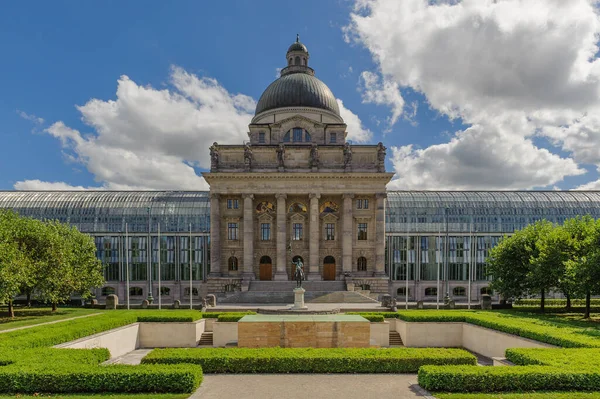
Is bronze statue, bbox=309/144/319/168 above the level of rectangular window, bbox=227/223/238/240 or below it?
above

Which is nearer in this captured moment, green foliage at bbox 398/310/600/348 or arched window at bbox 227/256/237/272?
green foliage at bbox 398/310/600/348

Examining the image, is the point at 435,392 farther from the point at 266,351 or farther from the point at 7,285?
the point at 7,285

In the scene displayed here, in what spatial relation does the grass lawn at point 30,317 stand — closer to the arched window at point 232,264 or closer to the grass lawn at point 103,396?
the grass lawn at point 103,396

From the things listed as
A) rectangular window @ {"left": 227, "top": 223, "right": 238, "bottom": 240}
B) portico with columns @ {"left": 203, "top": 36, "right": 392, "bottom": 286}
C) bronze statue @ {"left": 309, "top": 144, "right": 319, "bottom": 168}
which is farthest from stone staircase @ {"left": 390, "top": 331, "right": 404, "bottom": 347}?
rectangular window @ {"left": 227, "top": 223, "right": 238, "bottom": 240}

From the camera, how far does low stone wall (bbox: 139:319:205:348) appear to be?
106 feet

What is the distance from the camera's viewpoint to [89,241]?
51.5 metres

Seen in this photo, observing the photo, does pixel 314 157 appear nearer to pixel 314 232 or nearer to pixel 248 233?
pixel 314 232

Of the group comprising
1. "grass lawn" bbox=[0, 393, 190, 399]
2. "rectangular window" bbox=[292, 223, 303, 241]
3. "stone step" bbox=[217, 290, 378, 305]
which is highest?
"rectangular window" bbox=[292, 223, 303, 241]

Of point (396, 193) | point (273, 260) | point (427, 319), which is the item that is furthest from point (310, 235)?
point (427, 319)

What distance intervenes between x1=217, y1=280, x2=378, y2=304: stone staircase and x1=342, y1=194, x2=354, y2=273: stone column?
455cm

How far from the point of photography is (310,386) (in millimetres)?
17953

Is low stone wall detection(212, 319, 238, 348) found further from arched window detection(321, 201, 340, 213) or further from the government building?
arched window detection(321, 201, 340, 213)

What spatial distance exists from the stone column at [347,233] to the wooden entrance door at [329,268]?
9.24 ft

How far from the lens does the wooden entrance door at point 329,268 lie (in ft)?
208
